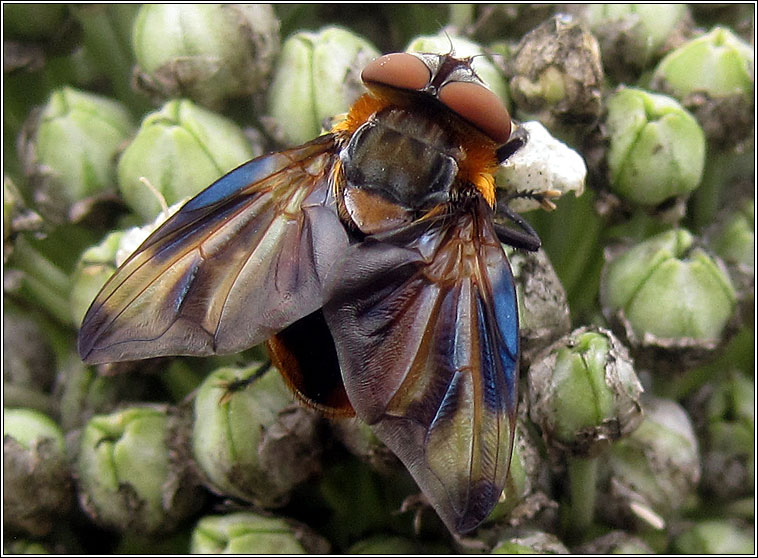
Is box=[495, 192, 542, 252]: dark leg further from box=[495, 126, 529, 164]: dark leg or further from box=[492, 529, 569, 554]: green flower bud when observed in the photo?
box=[492, 529, 569, 554]: green flower bud

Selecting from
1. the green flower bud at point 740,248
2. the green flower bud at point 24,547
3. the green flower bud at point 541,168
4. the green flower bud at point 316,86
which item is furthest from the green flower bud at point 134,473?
the green flower bud at point 740,248

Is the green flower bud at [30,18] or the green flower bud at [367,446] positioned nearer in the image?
the green flower bud at [367,446]

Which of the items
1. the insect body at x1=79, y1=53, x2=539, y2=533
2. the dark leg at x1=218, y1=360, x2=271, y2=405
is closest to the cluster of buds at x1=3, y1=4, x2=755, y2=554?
the dark leg at x1=218, y1=360, x2=271, y2=405

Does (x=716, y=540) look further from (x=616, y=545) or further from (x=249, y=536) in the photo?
(x=249, y=536)

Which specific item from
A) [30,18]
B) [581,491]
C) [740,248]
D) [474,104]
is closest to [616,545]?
[581,491]

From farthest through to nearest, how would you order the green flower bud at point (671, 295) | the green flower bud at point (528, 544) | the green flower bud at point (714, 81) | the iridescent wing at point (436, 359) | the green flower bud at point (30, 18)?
the green flower bud at point (30, 18), the green flower bud at point (714, 81), the green flower bud at point (671, 295), the green flower bud at point (528, 544), the iridescent wing at point (436, 359)

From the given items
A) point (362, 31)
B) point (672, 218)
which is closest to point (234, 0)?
point (362, 31)

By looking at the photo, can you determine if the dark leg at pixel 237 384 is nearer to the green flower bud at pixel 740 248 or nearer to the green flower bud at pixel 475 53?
the green flower bud at pixel 475 53

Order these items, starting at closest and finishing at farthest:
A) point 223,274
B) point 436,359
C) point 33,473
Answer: point 436,359 → point 223,274 → point 33,473
